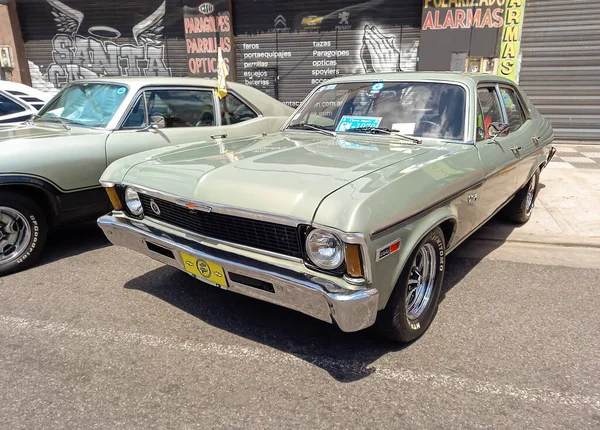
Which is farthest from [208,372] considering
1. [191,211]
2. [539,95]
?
[539,95]

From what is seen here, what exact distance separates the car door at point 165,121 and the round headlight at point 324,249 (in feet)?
7.31

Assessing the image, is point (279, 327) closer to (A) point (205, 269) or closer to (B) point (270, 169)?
(A) point (205, 269)

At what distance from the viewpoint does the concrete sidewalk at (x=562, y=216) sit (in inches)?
183

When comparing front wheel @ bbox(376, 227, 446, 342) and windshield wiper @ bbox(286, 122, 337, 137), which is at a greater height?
windshield wiper @ bbox(286, 122, 337, 137)

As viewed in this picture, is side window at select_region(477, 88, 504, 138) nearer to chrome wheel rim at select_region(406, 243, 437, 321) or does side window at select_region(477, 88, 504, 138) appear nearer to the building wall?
chrome wheel rim at select_region(406, 243, 437, 321)

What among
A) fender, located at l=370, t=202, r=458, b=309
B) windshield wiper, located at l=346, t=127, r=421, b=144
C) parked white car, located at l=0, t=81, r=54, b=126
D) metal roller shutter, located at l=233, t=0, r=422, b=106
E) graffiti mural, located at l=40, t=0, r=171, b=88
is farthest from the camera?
graffiti mural, located at l=40, t=0, r=171, b=88

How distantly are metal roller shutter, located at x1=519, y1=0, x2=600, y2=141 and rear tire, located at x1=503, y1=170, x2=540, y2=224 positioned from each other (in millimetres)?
5836

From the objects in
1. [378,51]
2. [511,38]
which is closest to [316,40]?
[378,51]

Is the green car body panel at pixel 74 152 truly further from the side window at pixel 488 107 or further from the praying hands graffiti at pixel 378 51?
the praying hands graffiti at pixel 378 51

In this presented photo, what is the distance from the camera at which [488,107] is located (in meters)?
3.73

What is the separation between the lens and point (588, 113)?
970 centimetres

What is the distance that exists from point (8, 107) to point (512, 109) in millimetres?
6391

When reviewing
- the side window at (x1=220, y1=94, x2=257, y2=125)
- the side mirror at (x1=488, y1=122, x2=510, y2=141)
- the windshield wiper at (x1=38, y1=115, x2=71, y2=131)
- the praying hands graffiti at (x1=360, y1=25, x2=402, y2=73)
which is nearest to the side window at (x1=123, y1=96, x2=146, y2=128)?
the windshield wiper at (x1=38, y1=115, x2=71, y2=131)

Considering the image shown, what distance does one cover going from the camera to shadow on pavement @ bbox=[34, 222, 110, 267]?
13.4ft
